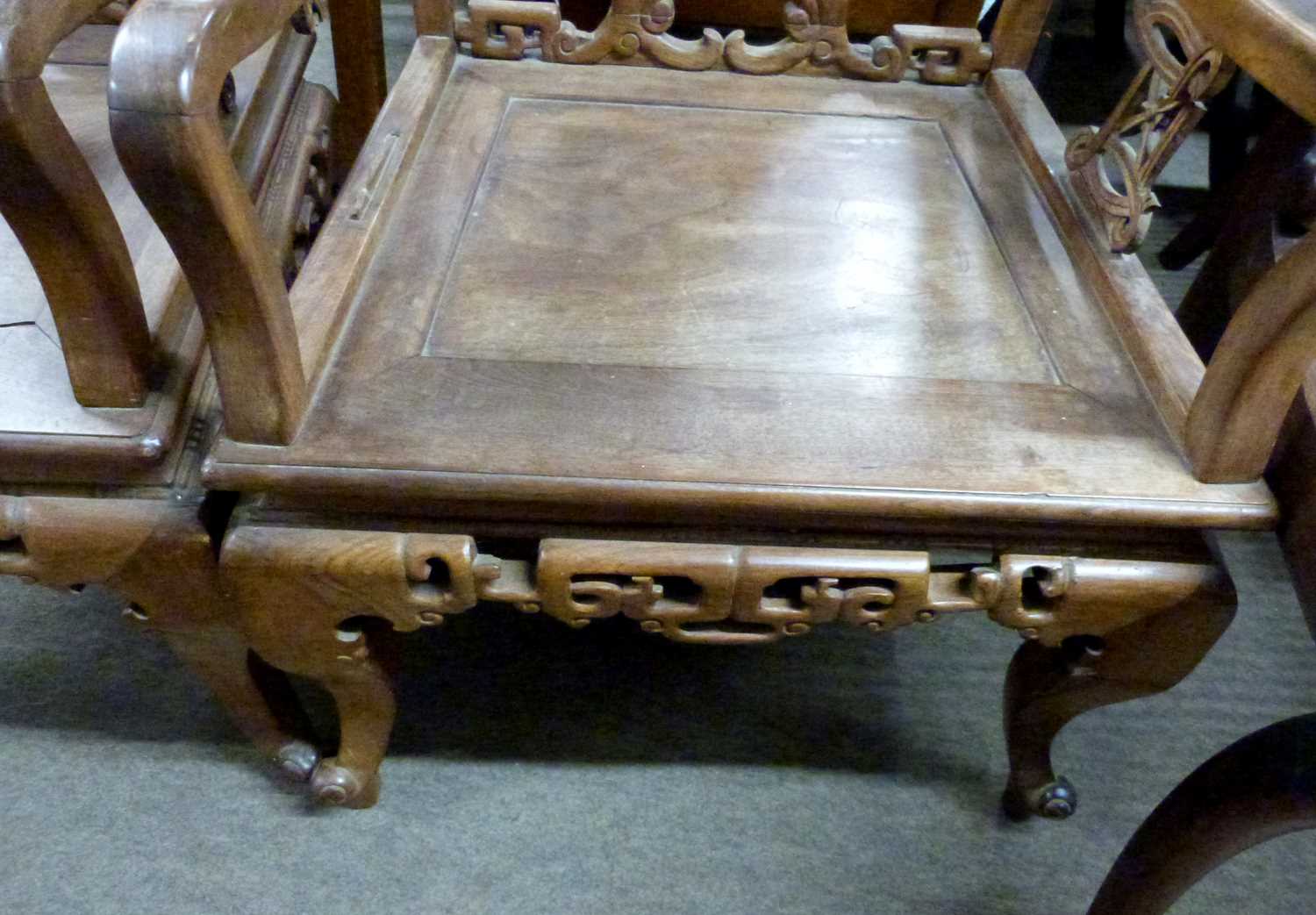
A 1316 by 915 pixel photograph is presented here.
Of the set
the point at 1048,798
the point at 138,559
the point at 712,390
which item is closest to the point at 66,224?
the point at 138,559

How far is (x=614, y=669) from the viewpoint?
39.7 inches

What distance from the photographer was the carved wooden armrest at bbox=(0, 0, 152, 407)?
0.48 m

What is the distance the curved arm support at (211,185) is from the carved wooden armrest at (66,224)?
9cm

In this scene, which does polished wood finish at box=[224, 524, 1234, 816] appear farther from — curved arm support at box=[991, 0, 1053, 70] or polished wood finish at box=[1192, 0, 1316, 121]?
curved arm support at box=[991, 0, 1053, 70]

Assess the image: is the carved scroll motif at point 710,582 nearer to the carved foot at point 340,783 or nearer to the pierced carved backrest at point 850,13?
the carved foot at point 340,783

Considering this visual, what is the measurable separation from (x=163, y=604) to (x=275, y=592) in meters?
0.12

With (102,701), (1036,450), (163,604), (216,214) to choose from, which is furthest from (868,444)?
(102,701)

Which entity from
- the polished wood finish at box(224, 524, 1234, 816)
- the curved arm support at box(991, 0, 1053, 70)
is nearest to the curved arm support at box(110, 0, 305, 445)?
the polished wood finish at box(224, 524, 1234, 816)

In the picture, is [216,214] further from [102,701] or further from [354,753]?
[102,701]

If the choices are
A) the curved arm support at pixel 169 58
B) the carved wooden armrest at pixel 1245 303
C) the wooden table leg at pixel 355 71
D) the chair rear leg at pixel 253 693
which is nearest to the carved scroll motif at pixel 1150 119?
the carved wooden armrest at pixel 1245 303

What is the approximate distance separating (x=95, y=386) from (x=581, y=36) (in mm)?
549

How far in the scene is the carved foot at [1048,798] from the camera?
0.87 m

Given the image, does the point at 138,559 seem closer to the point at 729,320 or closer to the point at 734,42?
the point at 729,320

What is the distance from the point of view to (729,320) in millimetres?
684
